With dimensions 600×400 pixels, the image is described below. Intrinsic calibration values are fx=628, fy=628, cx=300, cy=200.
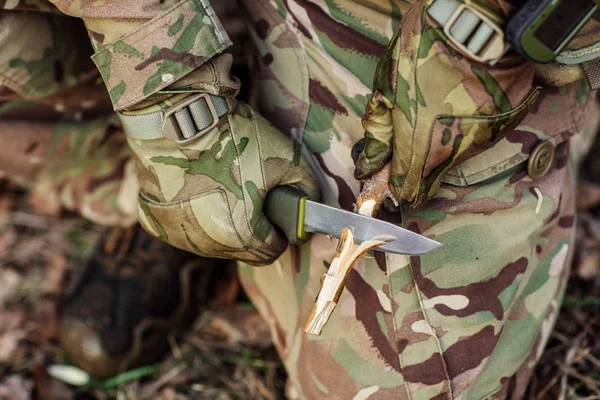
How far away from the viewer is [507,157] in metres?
1.12

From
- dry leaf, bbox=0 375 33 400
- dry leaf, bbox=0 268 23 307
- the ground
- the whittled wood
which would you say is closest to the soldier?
the whittled wood

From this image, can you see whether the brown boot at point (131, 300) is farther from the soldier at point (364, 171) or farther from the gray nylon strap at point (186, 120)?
the gray nylon strap at point (186, 120)

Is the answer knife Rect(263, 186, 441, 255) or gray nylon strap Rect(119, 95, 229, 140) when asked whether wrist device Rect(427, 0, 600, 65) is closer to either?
knife Rect(263, 186, 441, 255)

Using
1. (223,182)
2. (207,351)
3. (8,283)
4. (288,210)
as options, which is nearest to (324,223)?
(288,210)

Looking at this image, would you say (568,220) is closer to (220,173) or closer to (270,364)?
(220,173)

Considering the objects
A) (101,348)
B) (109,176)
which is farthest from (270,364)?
(109,176)

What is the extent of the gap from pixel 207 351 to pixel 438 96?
112cm

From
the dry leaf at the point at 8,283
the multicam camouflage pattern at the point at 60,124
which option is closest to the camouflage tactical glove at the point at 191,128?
the multicam camouflage pattern at the point at 60,124

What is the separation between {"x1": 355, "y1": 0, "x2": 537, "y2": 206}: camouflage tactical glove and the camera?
89 cm

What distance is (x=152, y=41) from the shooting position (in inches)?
41.8

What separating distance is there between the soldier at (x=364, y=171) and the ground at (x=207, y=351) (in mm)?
297

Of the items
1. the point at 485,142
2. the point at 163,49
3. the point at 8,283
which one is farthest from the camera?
the point at 8,283

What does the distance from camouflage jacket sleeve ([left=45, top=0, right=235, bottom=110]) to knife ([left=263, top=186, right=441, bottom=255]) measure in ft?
0.77

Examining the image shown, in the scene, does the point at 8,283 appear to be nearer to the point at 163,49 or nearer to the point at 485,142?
the point at 163,49
